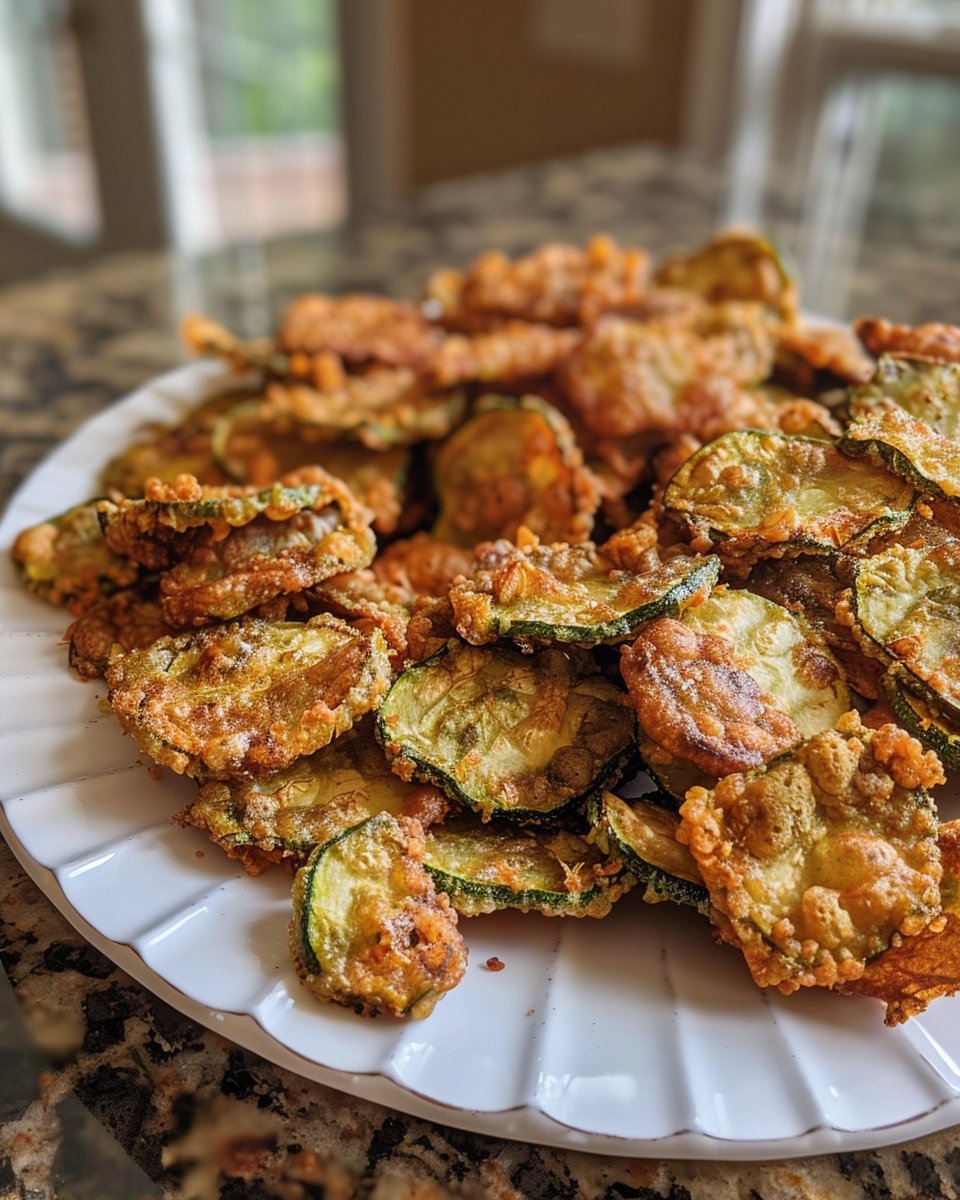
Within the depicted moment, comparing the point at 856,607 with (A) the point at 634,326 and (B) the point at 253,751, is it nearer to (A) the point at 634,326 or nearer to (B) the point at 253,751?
(B) the point at 253,751

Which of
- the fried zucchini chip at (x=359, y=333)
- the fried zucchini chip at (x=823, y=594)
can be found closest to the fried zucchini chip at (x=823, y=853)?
the fried zucchini chip at (x=823, y=594)

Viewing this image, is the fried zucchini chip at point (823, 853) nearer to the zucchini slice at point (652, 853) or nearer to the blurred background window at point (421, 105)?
the zucchini slice at point (652, 853)

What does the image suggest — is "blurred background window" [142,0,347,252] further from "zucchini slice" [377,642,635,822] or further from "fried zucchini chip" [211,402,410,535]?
"zucchini slice" [377,642,635,822]

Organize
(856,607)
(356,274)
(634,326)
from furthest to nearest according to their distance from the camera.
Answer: (356,274)
(634,326)
(856,607)

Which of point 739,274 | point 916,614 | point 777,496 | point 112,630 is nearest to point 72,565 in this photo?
point 112,630

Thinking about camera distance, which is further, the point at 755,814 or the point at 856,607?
the point at 856,607

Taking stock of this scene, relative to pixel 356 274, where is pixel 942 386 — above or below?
above

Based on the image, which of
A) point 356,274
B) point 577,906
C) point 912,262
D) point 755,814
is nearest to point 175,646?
point 577,906
